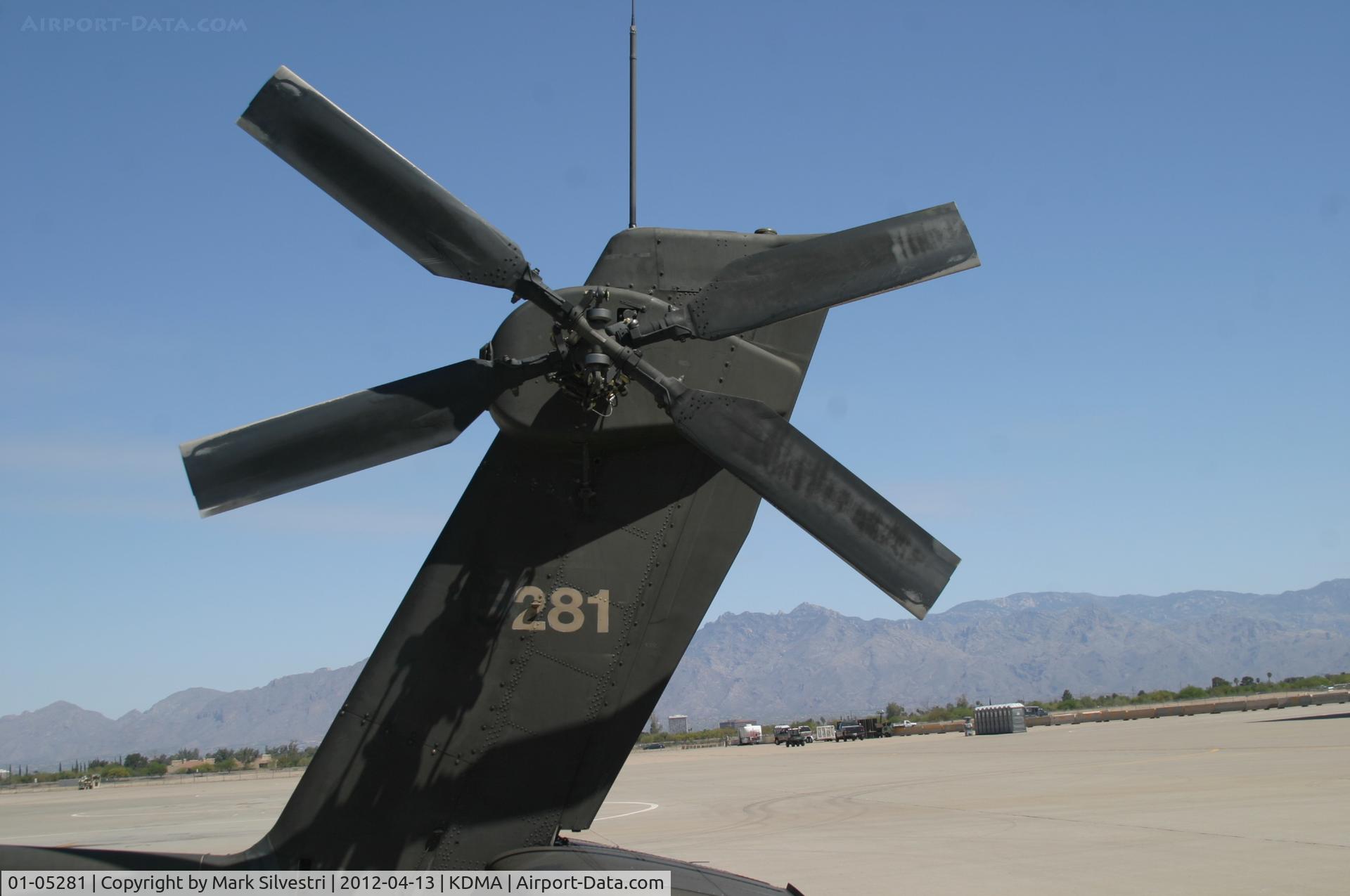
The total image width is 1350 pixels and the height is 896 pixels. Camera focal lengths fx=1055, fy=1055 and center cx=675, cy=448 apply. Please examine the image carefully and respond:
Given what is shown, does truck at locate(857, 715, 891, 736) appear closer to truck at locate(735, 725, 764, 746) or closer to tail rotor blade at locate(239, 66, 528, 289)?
truck at locate(735, 725, 764, 746)

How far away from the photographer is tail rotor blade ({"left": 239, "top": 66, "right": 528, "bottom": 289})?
3.92 m

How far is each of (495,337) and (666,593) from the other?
57.6 inches

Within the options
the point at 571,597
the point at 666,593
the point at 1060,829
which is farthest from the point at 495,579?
the point at 1060,829

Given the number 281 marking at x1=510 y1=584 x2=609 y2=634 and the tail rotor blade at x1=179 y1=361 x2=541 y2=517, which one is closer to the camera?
the tail rotor blade at x1=179 y1=361 x2=541 y2=517

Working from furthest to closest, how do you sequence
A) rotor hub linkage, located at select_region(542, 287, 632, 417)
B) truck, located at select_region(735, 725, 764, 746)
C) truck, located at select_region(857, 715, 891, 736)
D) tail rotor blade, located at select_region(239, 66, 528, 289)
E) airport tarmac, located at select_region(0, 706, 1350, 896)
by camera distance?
truck, located at select_region(735, 725, 764, 746), truck, located at select_region(857, 715, 891, 736), airport tarmac, located at select_region(0, 706, 1350, 896), rotor hub linkage, located at select_region(542, 287, 632, 417), tail rotor blade, located at select_region(239, 66, 528, 289)

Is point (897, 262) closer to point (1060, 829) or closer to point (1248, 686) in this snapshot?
point (1060, 829)

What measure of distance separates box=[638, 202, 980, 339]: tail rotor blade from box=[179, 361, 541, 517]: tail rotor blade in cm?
91

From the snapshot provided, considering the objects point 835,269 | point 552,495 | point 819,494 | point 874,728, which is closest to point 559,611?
point 552,495

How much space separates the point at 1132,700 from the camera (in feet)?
321

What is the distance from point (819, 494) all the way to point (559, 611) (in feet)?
5.21

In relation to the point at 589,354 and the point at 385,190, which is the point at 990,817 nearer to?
the point at 589,354

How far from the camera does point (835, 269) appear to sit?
4133 mm

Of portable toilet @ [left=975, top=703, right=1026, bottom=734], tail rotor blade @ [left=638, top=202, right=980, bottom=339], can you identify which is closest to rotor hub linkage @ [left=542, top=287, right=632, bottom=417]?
tail rotor blade @ [left=638, top=202, right=980, bottom=339]

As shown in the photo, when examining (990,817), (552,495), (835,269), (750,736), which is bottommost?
(750,736)
